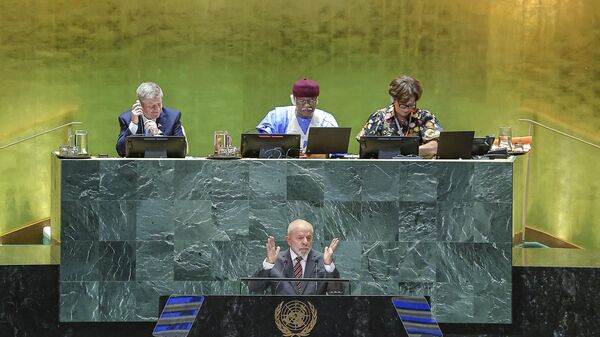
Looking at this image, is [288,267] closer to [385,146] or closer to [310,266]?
[310,266]

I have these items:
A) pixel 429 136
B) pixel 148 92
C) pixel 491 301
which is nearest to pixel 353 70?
pixel 429 136

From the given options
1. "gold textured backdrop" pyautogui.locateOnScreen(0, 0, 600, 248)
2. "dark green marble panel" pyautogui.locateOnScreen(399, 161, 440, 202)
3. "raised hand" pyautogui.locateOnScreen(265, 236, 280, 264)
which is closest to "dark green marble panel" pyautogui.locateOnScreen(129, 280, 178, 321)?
"raised hand" pyautogui.locateOnScreen(265, 236, 280, 264)

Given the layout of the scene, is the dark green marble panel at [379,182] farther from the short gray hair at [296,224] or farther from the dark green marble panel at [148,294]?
the dark green marble panel at [148,294]

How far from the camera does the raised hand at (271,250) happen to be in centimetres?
515

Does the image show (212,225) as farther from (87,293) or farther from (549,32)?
(549,32)

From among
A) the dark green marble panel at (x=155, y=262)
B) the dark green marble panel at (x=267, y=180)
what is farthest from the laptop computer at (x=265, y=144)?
the dark green marble panel at (x=155, y=262)

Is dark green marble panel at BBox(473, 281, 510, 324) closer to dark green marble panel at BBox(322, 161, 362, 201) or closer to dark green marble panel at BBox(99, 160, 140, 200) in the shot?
dark green marble panel at BBox(322, 161, 362, 201)

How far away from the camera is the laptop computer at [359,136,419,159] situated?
18.5 ft

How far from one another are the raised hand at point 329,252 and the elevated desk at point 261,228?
0.06 metres

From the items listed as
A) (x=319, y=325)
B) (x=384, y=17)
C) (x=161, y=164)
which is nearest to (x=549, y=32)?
(x=384, y=17)

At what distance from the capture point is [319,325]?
335 cm

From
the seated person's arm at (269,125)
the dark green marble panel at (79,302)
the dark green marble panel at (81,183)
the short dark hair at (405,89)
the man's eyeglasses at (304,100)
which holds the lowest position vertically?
the dark green marble panel at (79,302)

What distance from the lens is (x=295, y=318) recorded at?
332 cm

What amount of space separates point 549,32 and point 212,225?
491cm
